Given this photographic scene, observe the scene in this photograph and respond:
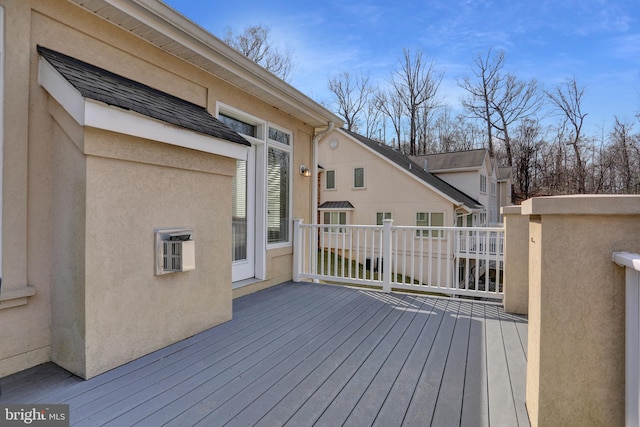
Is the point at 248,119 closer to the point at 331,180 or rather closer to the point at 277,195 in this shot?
the point at 277,195

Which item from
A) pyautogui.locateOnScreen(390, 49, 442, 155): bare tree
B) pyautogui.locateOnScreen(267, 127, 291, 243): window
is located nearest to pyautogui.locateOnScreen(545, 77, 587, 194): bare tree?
pyautogui.locateOnScreen(390, 49, 442, 155): bare tree

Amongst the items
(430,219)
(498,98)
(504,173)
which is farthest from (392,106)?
(430,219)

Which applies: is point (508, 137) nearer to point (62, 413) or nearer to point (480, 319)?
point (480, 319)

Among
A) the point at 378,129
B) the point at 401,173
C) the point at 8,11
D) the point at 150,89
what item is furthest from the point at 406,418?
the point at 378,129

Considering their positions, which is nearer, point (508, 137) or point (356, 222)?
point (356, 222)

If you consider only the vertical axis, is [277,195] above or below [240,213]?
above

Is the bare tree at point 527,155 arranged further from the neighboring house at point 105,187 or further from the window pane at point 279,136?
the neighboring house at point 105,187

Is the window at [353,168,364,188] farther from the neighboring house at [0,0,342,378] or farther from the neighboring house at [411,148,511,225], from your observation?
the neighboring house at [0,0,342,378]

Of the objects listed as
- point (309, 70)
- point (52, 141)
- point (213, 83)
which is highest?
point (309, 70)

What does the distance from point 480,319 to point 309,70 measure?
49.6 feet

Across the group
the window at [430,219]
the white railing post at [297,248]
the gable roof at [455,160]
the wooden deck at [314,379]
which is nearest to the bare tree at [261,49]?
the gable roof at [455,160]

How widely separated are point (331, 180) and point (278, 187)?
11.4 meters

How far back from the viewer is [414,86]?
22422 millimetres

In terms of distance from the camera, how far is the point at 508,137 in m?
23.1
